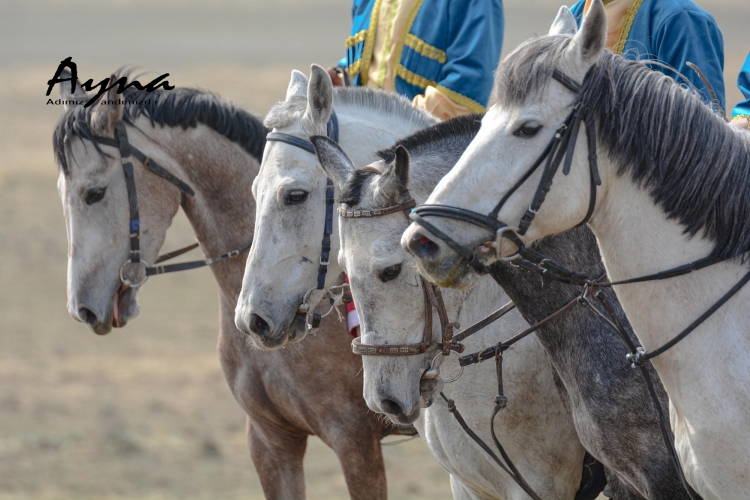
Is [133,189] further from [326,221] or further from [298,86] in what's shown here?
[326,221]

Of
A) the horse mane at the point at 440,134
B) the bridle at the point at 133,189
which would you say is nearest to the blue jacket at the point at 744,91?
the horse mane at the point at 440,134

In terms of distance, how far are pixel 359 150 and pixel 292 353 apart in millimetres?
1224

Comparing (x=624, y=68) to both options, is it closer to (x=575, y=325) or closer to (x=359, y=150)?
(x=575, y=325)

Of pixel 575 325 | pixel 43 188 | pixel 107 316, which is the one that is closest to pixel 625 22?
pixel 575 325

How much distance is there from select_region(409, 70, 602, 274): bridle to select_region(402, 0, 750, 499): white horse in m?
0.02

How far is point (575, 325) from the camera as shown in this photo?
357 centimetres

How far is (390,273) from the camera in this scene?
3.47 m

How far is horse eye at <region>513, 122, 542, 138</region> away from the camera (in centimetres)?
284

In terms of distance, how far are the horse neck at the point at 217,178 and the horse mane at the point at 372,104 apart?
656 millimetres

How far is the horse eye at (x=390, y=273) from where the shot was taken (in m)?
3.46

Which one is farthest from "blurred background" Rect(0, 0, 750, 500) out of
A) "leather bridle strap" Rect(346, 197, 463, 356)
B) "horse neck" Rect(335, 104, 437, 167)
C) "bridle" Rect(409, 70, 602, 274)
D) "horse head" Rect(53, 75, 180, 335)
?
"horse neck" Rect(335, 104, 437, 167)

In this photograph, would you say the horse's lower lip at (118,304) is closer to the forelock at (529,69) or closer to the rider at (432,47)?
the rider at (432,47)

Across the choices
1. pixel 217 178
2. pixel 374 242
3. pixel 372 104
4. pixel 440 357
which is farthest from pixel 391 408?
pixel 217 178

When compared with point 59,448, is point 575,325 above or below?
above
